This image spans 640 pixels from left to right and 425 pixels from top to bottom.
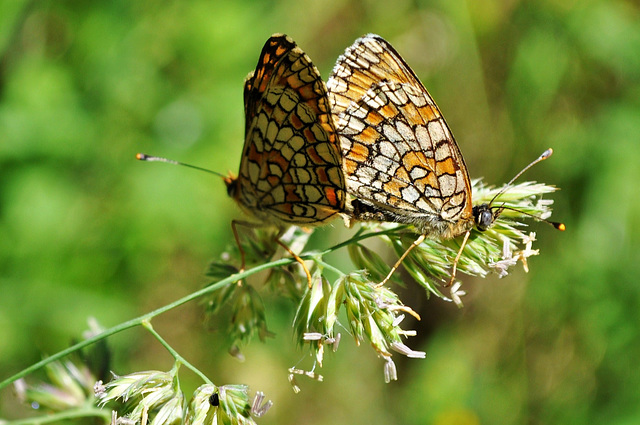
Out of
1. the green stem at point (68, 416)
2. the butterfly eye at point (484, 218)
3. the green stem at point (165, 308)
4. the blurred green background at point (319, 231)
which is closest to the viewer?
the green stem at point (165, 308)

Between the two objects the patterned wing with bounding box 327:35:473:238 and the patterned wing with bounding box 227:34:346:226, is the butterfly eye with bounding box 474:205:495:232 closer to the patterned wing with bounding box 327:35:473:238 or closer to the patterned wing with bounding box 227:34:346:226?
the patterned wing with bounding box 327:35:473:238

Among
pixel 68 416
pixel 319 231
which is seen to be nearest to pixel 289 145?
A: pixel 68 416

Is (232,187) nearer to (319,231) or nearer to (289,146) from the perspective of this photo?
(289,146)

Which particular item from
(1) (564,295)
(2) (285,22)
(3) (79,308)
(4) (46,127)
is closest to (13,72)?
(4) (46,127)

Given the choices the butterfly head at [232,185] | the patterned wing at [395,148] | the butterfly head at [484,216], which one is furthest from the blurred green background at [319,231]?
the butterfly head at [484,216]

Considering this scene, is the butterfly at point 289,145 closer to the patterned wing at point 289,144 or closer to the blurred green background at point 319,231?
the patterned wing at point 289,144

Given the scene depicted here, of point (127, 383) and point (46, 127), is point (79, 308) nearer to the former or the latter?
point (46, 127)

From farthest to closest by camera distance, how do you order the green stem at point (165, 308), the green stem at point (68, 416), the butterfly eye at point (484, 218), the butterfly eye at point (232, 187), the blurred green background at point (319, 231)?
the blurred green background at point (319, 231), the butterfly eye at point (232, 187), the butterfly eye at point (484, 218), the green stem at point (68, 416), the green stem at point (165, 308)
